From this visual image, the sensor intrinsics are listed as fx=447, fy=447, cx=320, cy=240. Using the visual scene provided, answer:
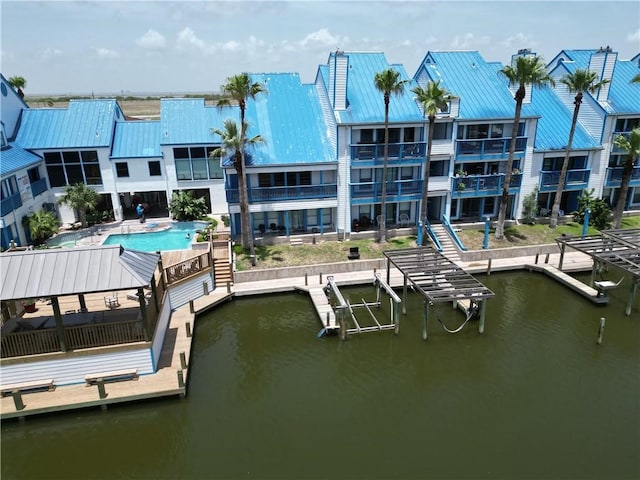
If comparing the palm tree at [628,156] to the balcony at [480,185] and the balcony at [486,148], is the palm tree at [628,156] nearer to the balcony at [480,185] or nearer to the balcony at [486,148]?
the balcony at [486,148]

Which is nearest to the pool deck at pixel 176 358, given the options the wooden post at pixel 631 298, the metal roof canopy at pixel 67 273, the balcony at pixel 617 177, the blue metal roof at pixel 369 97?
the metal roof canopy at pixel 67 273

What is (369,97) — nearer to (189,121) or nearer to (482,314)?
(189,121)

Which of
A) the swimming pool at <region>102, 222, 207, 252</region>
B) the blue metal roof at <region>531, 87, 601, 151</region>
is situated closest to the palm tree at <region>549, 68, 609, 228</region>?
the blue metal roof at <region>531, 87, 601, 151</region>

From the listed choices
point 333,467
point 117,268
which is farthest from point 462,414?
point 117,268

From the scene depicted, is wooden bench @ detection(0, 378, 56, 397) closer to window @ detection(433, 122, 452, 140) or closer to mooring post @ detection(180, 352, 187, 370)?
mooring post @ detection(180, 352, 187, 370)

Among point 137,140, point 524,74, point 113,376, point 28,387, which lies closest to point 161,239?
point 137,140

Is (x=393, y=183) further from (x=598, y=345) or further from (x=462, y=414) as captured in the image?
(x=462, y=414)
